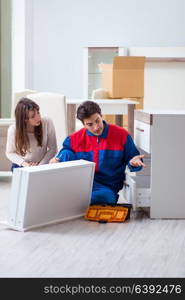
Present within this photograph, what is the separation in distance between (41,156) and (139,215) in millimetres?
847

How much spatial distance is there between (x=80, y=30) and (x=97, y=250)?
5.39m

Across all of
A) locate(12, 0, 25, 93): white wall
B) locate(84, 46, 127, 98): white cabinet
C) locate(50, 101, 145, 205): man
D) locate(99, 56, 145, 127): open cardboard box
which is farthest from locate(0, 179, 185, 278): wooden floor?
locate(84, 46, 127, 98): white cabinet

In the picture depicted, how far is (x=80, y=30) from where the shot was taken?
8.31 metres

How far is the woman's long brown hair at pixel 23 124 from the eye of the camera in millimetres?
4367

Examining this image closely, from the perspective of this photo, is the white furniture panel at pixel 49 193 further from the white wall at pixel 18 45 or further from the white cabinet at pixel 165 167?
the white wall at pixel 18 45

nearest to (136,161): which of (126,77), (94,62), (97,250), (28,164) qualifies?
(28,164)

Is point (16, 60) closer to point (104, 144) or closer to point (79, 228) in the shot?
point (104, 144)

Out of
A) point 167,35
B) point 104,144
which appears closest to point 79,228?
point 104,144

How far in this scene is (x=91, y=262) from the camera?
307cm

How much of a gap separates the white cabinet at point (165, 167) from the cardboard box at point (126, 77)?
8.40 ft

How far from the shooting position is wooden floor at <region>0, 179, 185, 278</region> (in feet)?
9.62

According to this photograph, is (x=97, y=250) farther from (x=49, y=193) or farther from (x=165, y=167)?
(x=165, y=167)

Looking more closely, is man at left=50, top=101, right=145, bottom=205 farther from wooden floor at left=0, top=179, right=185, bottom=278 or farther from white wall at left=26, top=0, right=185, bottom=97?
white wall at left=26, top=0, right=185, bottom=97

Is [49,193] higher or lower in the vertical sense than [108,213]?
higher
